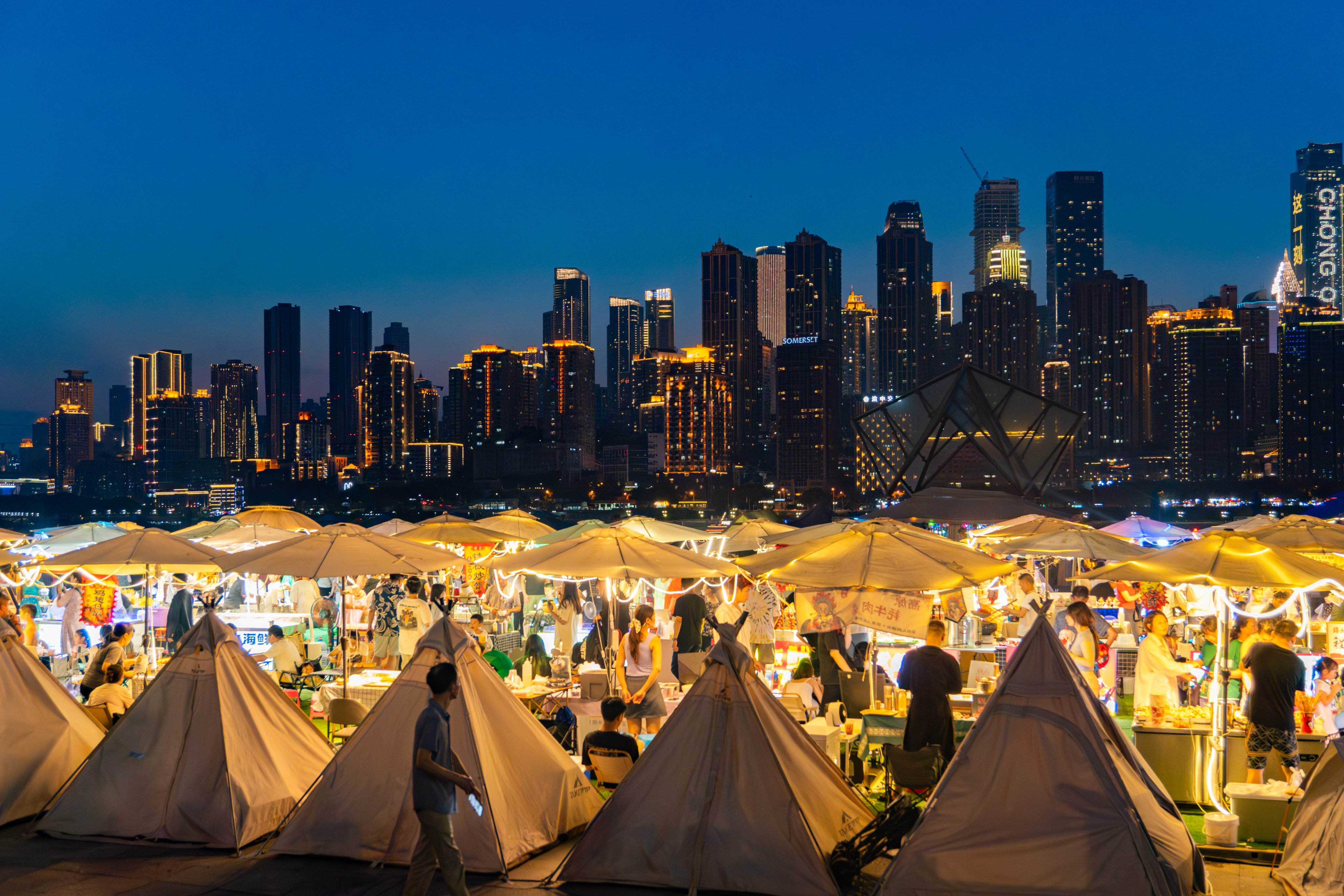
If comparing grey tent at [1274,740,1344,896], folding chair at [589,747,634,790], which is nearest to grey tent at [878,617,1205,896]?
grey tent at [1274,740,1344,896]

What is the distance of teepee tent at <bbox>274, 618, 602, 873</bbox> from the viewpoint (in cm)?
749

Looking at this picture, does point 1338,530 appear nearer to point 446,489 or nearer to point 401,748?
point 401,748

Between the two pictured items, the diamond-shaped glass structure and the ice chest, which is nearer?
the ice chest

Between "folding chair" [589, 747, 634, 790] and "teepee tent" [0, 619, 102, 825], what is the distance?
15.4ft

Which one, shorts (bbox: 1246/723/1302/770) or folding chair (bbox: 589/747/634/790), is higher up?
shorts (bbox: 1246/723/1302/770)

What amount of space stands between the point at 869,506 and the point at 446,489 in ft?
234

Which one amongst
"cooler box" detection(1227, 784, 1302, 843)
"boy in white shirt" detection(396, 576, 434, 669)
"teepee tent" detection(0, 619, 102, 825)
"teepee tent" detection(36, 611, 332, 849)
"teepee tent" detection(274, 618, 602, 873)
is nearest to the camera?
"teepee tent" detection(274, 618, 602, 873)

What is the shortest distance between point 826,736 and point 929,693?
1459 millimetres

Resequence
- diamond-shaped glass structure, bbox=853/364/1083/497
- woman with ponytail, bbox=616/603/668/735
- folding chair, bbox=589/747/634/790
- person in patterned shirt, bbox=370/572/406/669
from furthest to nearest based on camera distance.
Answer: diamond-shaped glass structure, bbox=853/364/1083/497
person in patterned shirt, bbox=370/572/406/669
woman with ponytail, bbox=616/603/668/735
folding chair, bbox=589/747/634/790

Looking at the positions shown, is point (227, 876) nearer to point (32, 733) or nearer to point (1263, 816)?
point (32, 733)

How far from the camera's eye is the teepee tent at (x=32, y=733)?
28.6ft

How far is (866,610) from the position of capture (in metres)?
11.3

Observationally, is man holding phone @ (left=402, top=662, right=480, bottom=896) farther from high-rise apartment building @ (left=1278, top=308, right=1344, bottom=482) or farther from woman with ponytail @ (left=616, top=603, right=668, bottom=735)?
high-rise apartment building @ (left=1278, top=308, right=1344, bottom=482)

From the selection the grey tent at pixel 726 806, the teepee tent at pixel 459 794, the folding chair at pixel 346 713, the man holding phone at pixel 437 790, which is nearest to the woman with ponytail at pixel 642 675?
the teepee tent at pixel 459 794
